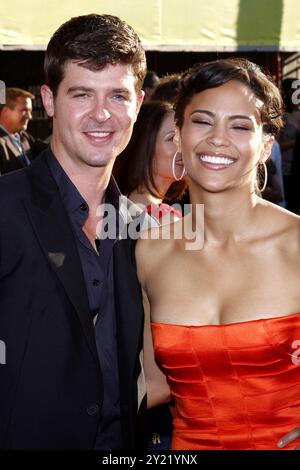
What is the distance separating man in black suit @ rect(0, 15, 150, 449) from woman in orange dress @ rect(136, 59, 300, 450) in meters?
0.20

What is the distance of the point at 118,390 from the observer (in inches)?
94.7

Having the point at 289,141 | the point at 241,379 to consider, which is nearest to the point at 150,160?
the point at 241,379

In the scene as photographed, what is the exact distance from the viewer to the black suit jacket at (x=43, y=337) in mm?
2213

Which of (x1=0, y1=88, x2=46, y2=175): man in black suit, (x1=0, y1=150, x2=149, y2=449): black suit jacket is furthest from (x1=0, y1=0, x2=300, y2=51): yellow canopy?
(x1=0, y1=150, x2=149, y2=449): black suit jacket

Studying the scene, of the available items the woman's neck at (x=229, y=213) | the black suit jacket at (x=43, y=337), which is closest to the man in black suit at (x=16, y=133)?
the woman's neck at (x=229, y=213)

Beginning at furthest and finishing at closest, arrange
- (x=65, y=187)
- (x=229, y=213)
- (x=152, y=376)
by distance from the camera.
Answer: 1. (x=152, y=376)
2. (x=229, y=213)
3. (x=65, y=187)

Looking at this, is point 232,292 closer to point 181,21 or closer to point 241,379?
point 241,379

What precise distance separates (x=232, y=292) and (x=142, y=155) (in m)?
1.52

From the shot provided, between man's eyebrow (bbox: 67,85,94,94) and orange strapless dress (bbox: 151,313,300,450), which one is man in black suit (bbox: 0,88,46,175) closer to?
man's eyebrow (bbox: 67,85,94,94)

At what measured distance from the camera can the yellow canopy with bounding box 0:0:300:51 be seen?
254 inches

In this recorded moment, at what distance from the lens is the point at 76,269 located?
7.54 feet
